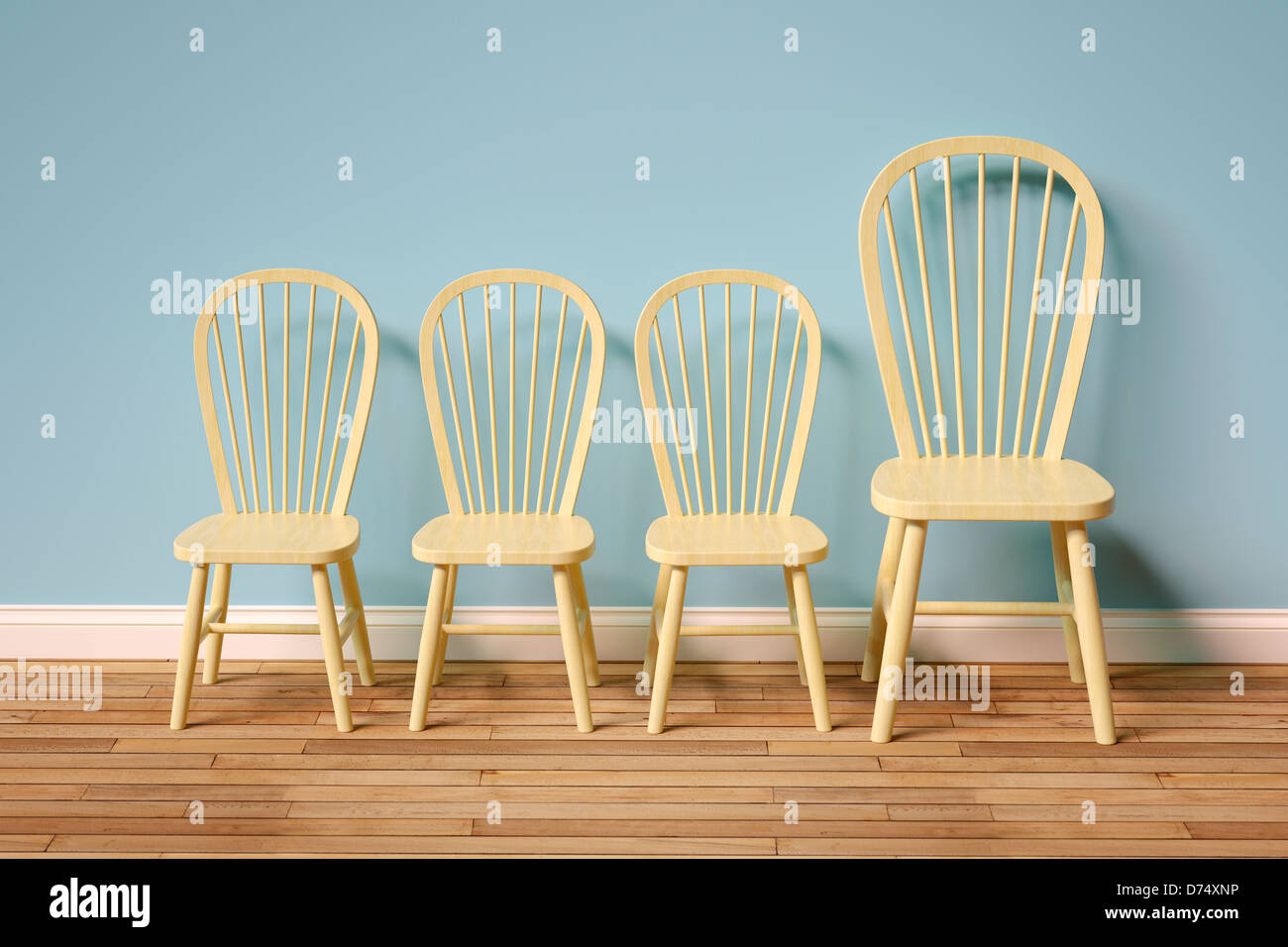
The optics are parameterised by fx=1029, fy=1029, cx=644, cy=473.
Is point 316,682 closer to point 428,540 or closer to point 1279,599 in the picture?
point 428,540

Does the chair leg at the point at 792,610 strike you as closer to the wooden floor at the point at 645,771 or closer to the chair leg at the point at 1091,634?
the wooden floor at the point at 645,771

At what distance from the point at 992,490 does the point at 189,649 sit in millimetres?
1580

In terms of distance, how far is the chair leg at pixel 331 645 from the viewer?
1992 millimetres

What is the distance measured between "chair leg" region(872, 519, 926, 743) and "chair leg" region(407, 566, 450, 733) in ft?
2.82

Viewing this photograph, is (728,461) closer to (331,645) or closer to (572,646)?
(572,646)

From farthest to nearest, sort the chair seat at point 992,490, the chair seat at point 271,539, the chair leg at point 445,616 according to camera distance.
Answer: the chair leg at point 445,616 < the chair seat at point 271,539 < the chair seat at point 992,490

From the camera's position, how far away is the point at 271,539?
2.01 meters

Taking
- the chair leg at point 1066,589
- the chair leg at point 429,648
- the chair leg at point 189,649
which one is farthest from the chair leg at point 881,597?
the chair leg at point 189,649

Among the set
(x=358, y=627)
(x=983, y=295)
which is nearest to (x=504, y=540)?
(x=358, y=627)

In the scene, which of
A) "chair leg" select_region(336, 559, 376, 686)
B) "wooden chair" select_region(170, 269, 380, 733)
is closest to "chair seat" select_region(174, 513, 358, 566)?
"wooden chair" select_region(170, 269, 380, 733)

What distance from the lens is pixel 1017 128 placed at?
2166 mm

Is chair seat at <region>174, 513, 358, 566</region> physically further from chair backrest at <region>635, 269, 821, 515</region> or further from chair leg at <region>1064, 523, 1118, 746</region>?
chair leg at <region>1064, 523, 1118, 746</region>

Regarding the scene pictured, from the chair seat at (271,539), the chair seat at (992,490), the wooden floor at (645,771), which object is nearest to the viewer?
the wooden floor at (645,771)

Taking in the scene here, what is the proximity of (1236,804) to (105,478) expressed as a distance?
238cm
